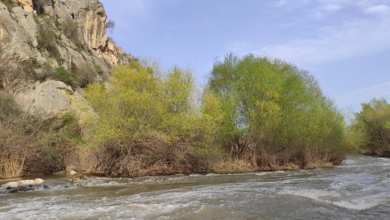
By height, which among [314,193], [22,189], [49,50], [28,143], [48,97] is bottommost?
[314,193]

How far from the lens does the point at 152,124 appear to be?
21.5 metres

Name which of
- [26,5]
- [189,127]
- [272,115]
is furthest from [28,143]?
[26,5]

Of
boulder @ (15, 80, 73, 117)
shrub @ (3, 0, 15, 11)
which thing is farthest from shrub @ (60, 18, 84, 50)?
boulder @ (15, 80, 73, 117)

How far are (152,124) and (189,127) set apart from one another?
104 inches

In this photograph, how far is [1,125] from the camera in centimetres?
1897

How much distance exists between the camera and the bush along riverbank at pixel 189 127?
66.0 feet

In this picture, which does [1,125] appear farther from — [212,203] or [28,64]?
[28,64]

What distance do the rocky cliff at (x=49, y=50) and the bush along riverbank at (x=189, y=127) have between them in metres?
5.28

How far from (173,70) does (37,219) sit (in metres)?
17.1

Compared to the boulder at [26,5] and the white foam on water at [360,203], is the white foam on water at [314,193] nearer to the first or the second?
the white foam on water at [360,203]

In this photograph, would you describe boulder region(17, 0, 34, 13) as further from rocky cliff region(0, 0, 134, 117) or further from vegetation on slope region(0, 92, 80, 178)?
vegetation on slope region(0, 92, 80, 178)

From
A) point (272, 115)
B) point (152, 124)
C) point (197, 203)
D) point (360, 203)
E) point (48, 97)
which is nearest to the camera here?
point (360, 203)

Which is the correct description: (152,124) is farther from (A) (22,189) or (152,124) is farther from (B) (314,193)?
Result: (B) (314,193)

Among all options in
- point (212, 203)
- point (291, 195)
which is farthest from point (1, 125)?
point (291, 195)
